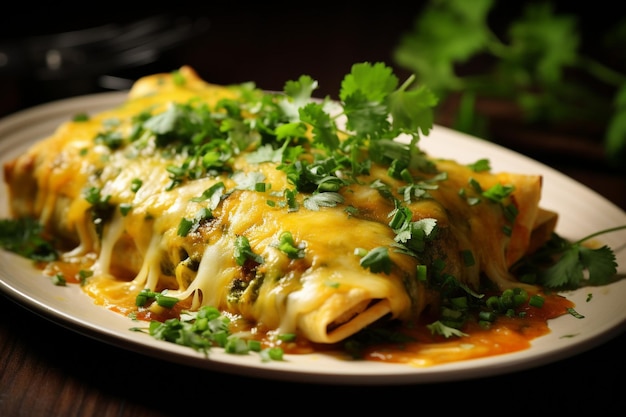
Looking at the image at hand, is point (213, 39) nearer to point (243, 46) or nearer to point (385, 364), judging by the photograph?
point (243, 46)

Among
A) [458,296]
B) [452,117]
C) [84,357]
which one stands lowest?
[452,117]

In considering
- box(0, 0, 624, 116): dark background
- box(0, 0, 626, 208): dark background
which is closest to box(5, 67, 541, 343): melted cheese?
box(0, 0, 626, 208): dark background

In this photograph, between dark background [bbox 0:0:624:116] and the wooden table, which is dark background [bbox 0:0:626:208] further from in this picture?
the wooden table

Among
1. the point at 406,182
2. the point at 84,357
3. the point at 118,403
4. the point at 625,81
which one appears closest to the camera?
the point at 118,403

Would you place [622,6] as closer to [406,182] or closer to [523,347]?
[406,182]

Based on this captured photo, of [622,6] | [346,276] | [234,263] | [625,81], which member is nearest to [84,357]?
[234,263]

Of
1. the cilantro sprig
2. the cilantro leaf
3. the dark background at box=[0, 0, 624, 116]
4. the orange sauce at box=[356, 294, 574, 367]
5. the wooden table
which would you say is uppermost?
the orange sauce at box=[356, 294, 574, 367]

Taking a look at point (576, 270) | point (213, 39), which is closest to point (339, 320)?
point (576, 270)
